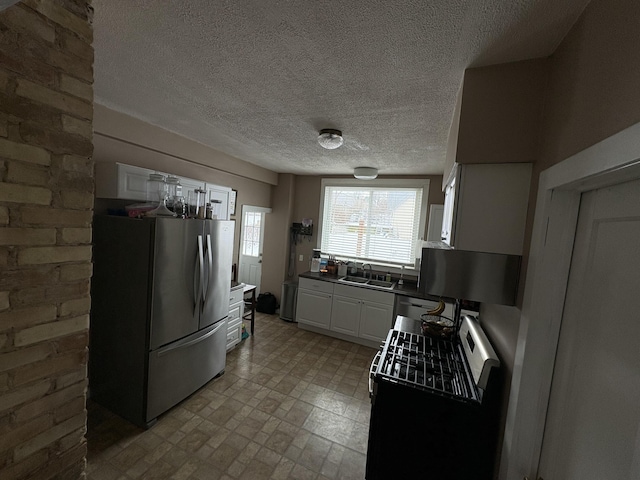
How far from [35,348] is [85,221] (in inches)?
16.9

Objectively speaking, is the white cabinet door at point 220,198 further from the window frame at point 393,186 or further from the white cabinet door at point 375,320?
the white cabinet door at point 375,320

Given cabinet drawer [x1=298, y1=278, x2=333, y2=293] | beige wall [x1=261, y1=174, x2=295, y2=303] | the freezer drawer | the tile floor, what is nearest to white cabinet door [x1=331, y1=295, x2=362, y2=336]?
cabinet drawer [x1=298, y1=278, x2=333, y2=293]

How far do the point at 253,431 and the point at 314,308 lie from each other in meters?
2.12

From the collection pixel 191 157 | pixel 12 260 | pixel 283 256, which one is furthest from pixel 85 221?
pixel 283 256

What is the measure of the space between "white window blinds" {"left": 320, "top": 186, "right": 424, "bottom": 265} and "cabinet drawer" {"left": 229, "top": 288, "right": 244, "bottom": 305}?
1.83 meters

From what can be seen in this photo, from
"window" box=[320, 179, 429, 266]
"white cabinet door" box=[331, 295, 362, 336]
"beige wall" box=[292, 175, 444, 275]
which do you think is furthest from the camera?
"beige wall" box=[292, 175, 444, 275]

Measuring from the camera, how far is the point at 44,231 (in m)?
0.86

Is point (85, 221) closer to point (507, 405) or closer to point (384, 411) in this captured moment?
point (384, 411)

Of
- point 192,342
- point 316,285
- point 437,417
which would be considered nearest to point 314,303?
point 316,285

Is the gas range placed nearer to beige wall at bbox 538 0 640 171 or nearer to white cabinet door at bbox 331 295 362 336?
beige wall at bbox 538 0 640 171

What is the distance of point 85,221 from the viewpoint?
0.97m

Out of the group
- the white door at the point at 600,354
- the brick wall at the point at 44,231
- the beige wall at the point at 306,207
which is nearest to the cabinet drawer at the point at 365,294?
the beige wall at the point at 306,207

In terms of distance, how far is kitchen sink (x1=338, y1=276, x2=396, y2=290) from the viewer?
4000 millimetres

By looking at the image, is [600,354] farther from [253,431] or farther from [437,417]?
[253,431]
